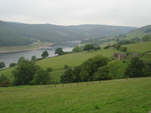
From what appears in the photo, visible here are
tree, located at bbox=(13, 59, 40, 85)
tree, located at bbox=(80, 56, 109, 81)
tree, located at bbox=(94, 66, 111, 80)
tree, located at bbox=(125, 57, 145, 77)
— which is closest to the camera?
tree, located at bbox=(125, 57, 145, 77)

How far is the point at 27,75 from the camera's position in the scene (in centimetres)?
4972

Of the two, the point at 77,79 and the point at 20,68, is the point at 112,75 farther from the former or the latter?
the point at 20,68

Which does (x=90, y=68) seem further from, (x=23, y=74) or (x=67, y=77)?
(x=23, y=74)

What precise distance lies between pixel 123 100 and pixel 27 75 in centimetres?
4491

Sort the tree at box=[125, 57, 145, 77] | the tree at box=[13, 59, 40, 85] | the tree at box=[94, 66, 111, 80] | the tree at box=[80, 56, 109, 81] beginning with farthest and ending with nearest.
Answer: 1. the tree at box=[13, 59, 40, 85]
2. the tree at box=[80, 56, 109, 81]
3. the tree at box=[94, 66, 111, 80]
4. the tree at box=[125, 57, 145, 77]

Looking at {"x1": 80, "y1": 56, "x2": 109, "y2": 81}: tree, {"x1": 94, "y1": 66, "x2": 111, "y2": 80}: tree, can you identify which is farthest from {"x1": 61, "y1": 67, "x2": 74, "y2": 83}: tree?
{"x1": 94, "y1": 66, "x2": 111, "y2": 80}: tree

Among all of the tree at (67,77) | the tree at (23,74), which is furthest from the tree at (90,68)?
the tree at (23,74)

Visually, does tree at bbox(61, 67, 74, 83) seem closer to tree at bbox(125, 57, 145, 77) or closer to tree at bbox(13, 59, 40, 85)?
tree at bbox(13, 59, 40, 85)

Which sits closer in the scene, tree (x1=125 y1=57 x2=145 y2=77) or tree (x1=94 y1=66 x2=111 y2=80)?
tree (x1=125 y1=57 x2=145 y2=77)

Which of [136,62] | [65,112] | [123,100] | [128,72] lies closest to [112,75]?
[128,72]

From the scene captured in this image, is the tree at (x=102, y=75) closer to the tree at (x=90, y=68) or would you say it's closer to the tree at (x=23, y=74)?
the tree at (x=90, y=68)

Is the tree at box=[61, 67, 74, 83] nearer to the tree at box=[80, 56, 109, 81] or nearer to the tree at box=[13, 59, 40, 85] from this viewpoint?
the tree at box=[80, 56, 109, 81]

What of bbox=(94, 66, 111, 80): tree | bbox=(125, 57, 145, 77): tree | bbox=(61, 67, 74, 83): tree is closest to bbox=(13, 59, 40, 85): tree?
bbox=(61, 67, 74, 83): tree

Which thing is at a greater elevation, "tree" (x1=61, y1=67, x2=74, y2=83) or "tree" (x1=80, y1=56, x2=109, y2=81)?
"tree" (x1=80, y1=56, x2=109, y2=81)
